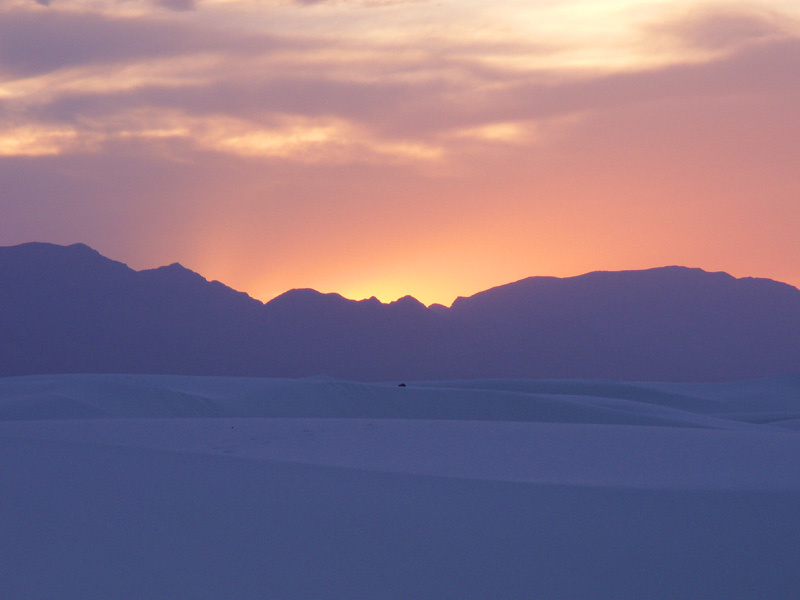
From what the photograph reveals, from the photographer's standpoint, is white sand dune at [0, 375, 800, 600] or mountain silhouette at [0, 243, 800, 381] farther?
mountain silhouette at [0, 243, 800, 381]

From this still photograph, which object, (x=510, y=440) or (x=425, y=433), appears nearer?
(x=510, y=440)

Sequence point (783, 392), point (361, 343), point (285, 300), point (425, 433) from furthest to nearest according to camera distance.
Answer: point (285, 300)
point (361, 343)
point (783, 392)
point (425, 433)

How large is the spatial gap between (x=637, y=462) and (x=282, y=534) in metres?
3.55

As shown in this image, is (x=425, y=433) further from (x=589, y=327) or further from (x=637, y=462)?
(x=589, y=327)

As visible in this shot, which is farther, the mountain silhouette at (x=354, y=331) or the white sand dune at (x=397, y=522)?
the mountain silhouette at (x=354, y=331)

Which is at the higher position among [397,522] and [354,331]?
[354,331]

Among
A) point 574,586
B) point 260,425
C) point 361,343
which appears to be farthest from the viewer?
point 361,343

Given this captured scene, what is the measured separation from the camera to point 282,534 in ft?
15.3

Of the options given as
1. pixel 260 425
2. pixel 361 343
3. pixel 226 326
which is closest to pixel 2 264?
pixel 226 326

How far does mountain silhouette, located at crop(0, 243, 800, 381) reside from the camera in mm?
121875

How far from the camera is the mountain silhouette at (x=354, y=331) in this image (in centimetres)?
12188

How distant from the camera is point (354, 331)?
131125 mm

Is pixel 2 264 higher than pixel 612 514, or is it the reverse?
pixel 2 264

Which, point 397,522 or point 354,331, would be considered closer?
point 397,522
